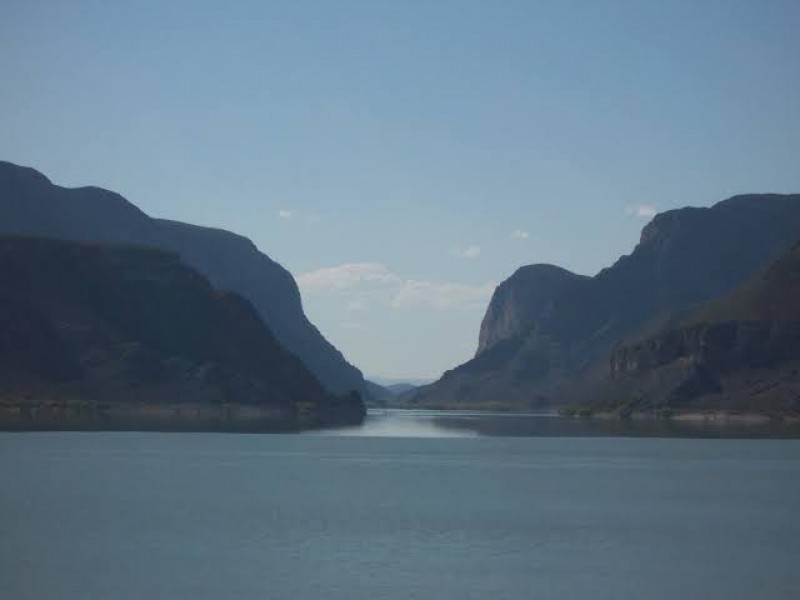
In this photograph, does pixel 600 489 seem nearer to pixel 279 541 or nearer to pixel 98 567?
pixel 279 541

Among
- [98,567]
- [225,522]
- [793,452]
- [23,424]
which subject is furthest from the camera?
[23,424]

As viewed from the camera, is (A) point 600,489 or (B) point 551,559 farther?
(A) point 600,489

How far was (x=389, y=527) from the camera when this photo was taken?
69438mm

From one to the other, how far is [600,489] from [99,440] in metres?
74.2

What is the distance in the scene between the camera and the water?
51500 mm

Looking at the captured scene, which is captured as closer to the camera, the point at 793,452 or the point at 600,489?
the point at 600,489

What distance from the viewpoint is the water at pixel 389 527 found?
51.5 metres

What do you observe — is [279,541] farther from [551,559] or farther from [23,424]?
[23,424]

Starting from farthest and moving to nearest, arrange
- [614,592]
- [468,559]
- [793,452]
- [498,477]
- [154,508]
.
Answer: [793,452] → [498,477] → [154,508] → [468,559] → [614,592]

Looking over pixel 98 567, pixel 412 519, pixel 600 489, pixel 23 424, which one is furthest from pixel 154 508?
pixel 23 424

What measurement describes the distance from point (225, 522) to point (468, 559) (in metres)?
17.2

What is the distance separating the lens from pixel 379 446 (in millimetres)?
156375

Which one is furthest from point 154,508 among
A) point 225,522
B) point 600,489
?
point 600,489

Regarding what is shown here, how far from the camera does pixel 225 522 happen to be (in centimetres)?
7038
